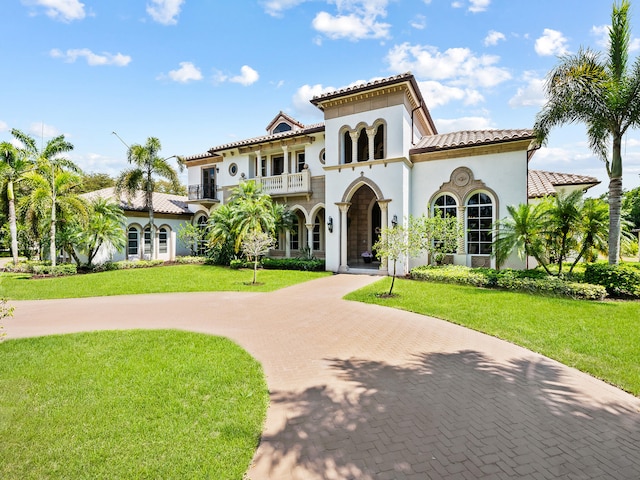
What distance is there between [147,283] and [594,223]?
1864 cm

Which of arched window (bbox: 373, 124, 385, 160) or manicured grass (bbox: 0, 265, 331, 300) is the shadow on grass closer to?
manicured grass (bbox: 0, 265, 331, 300)

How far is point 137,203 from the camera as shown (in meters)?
24.8

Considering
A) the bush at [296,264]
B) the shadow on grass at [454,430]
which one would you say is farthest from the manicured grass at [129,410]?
the bush at [296,264]

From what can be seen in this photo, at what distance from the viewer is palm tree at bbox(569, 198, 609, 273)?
11969 mm

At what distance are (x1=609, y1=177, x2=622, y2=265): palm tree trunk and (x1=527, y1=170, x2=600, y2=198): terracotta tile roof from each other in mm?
5798

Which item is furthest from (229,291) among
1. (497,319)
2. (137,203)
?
(137,203)

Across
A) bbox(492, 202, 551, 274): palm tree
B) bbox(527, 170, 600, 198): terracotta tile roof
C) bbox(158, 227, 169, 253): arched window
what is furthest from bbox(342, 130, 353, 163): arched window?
bbox(158, 227, 169, 253): arched window

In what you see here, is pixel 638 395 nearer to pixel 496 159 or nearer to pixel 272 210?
pixel 496 159

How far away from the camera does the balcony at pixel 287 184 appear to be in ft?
67.9

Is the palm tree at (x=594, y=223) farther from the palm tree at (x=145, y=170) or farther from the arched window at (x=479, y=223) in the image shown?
the palm tree at (x=145, y=170)

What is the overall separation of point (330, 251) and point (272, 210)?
457 cm

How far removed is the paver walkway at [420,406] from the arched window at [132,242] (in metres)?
16.3

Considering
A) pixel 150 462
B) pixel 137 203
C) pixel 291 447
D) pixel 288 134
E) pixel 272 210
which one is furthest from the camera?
pixel 137 203

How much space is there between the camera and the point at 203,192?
25.7 m
